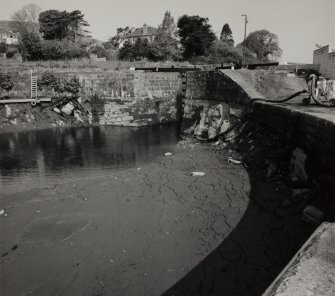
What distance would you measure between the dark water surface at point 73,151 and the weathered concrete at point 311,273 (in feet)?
25.6

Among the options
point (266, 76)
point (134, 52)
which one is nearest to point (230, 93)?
point (266, 76)

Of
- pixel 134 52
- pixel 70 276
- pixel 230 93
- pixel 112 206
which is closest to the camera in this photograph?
pixel 70 276

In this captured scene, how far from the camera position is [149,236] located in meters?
6.18

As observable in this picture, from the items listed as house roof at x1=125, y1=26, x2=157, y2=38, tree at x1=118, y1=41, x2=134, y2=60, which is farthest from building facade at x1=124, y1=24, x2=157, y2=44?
tree at x1=118, y1=41, x2=134, y2=60

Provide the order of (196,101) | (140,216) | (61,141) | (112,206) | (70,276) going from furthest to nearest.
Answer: (196,101) → (61,141) → (112,206) → (140,216) → (70,276)

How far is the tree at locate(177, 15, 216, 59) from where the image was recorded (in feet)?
128

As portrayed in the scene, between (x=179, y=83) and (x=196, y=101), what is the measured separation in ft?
13.0

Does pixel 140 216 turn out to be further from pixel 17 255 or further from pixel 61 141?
pixel 61 141

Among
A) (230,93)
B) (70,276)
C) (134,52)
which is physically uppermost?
(134,52)

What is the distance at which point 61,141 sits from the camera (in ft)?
49.5

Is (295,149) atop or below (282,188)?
atop

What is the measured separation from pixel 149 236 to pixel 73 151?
8.07m

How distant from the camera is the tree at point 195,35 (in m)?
38.9

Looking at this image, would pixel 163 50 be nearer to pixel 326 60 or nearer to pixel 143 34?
pixel 326 60
